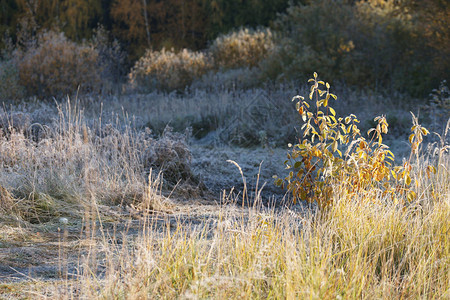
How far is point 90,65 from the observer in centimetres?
1419

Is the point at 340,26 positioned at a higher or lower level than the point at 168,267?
higher

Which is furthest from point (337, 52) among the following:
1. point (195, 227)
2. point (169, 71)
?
point (195, 227)

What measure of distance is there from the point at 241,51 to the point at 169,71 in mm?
2814

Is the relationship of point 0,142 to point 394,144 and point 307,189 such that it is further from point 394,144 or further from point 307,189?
point 394,144

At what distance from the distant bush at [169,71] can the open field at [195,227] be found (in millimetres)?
6219

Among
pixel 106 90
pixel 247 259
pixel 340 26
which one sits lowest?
pixel 106 90

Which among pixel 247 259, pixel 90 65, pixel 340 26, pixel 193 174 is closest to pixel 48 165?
pixel 193 174

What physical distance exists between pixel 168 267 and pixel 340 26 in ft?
40.4

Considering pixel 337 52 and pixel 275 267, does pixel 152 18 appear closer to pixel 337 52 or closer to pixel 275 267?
pixel 337 52

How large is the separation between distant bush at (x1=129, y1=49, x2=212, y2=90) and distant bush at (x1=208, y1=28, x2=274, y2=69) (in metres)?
0.75

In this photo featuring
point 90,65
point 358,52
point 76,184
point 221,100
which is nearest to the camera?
point 76,184

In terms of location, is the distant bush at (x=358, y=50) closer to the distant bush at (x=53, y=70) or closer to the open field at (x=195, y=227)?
the open field at (x=195, y=227)

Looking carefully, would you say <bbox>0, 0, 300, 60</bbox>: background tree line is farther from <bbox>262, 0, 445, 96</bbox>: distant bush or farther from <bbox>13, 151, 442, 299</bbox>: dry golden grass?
<bbox>13, 151, 442, 299</bbox>: dry golden grass

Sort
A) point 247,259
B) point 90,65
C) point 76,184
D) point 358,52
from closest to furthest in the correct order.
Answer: point 247,259 < point 76,184 < point 358,52 < point 90,65
